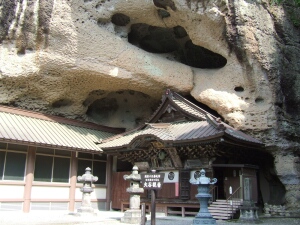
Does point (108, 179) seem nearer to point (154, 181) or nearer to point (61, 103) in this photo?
point (61, 103)

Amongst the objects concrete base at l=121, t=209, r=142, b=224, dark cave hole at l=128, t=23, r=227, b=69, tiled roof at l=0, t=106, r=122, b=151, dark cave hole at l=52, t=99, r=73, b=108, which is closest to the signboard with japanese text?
concrete base at l=121, t=209, r=142, b=224

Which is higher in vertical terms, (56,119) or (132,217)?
(56,119)

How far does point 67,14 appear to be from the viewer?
46.3 ft

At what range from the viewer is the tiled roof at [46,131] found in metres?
13.3

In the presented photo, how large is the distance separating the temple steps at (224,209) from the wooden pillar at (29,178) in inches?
285

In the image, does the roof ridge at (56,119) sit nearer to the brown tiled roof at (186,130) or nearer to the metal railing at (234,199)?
the brown tiled roof at (186,130)

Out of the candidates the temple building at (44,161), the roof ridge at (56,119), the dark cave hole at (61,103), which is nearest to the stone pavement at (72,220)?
the temple building at (44,161)

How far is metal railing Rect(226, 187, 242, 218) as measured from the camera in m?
12.4

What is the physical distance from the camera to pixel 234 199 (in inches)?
510

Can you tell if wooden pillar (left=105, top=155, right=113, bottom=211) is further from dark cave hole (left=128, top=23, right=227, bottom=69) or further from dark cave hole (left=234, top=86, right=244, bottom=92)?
dark cave hole (left=234, top=86, right=244, bottom=92)

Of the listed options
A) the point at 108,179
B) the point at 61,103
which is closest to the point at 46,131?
the point at 61,103

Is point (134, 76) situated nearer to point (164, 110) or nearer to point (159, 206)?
point (164, 110)

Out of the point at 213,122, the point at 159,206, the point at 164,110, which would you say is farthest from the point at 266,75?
the point at 159,206

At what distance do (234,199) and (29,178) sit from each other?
26.8 ft
